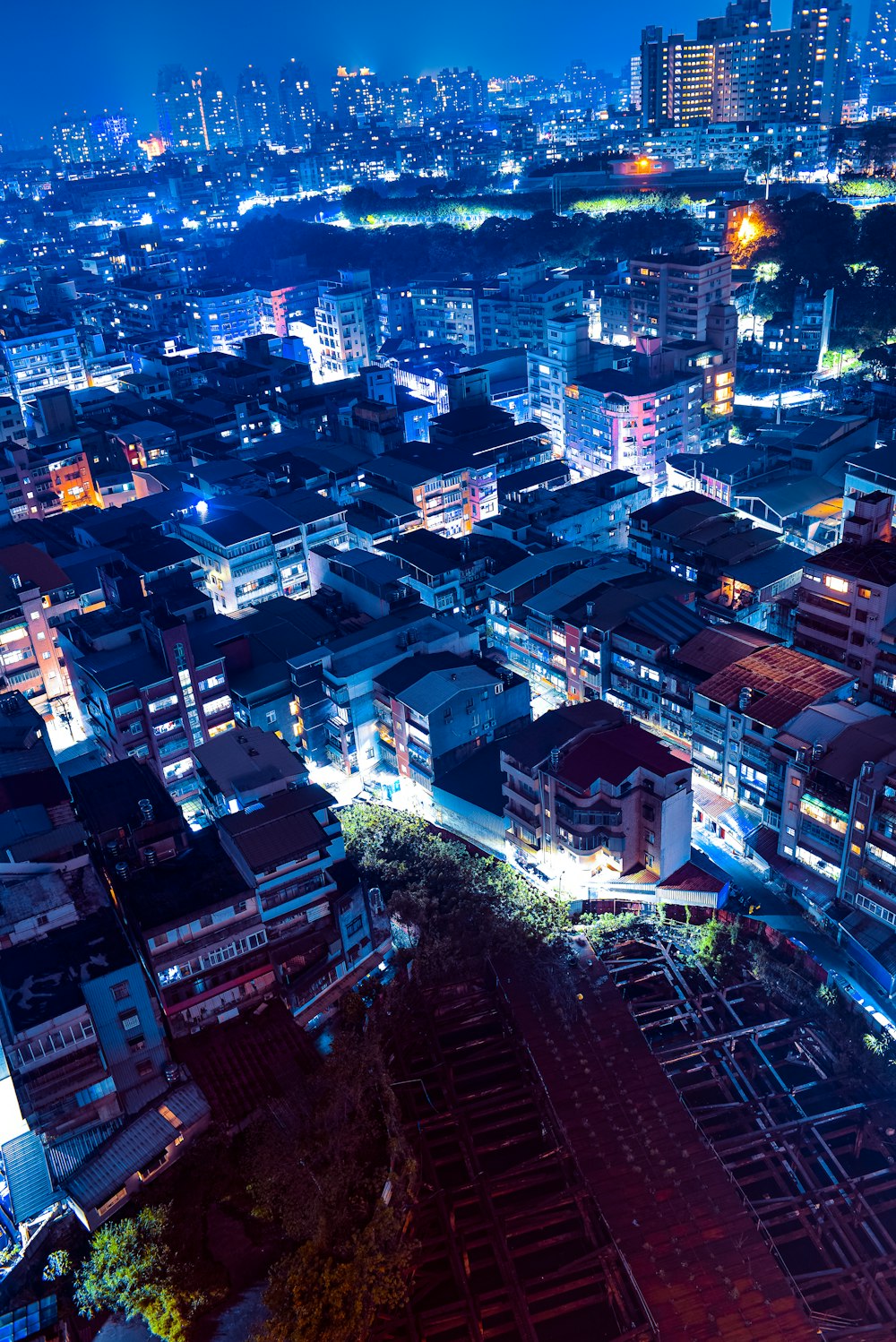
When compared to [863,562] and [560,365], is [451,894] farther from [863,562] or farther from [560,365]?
[560,365]

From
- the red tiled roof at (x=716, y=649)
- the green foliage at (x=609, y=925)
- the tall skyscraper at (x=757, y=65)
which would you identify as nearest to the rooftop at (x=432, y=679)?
the red tiled roof at (x=716, y=649)

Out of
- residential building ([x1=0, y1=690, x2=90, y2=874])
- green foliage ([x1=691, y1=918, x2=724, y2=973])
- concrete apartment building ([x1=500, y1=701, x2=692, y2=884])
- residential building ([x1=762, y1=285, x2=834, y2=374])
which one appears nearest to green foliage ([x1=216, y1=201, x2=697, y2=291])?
residential building ([x1=762, y1=285, x2=834, y2=374])

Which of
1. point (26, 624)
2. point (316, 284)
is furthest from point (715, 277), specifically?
point (26, 624)

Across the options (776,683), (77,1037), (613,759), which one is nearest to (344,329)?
(776,683)

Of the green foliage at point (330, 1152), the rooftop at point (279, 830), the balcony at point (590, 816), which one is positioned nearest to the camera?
the green foliage at point (330, 1152)

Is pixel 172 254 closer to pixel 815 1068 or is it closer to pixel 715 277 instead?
pixel 715 277

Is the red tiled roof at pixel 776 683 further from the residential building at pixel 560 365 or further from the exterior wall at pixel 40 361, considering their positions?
the exterior wall at pixel 40 361
